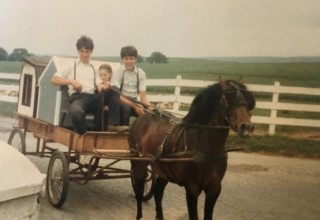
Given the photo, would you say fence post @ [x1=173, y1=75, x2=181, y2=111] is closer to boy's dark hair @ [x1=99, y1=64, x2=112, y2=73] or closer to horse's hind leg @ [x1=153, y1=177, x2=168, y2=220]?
boy's dark hair @ [x1=99, y1=64, x2=112, y2=73]

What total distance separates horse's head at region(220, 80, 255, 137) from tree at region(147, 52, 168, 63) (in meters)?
1.18

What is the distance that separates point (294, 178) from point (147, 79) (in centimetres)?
173

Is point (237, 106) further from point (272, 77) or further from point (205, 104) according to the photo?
point (272, 77)

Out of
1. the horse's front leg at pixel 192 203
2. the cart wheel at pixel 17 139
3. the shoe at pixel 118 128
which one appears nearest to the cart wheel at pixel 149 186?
the shoe at pixel 118 128

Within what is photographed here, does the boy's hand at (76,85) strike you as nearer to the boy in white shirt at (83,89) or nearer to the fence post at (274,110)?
the boy in white shirt at (83,89)

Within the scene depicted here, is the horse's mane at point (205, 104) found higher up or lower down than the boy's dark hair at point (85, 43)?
lower down

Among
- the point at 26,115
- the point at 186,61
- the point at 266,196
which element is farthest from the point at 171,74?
the point at 26,115

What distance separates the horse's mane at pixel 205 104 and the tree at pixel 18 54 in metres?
2.34

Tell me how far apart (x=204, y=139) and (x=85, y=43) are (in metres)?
1.73

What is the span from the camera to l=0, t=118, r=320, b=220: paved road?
3930mm

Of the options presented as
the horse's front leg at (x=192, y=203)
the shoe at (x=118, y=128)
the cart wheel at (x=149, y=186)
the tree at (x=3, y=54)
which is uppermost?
the tree at (x=3, y=54)

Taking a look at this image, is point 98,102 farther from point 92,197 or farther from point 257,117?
point 257,117

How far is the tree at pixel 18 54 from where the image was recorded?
4.89 m

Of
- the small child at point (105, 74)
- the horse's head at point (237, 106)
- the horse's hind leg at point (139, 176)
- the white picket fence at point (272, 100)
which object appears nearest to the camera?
the horse's head at point (237, 106)
